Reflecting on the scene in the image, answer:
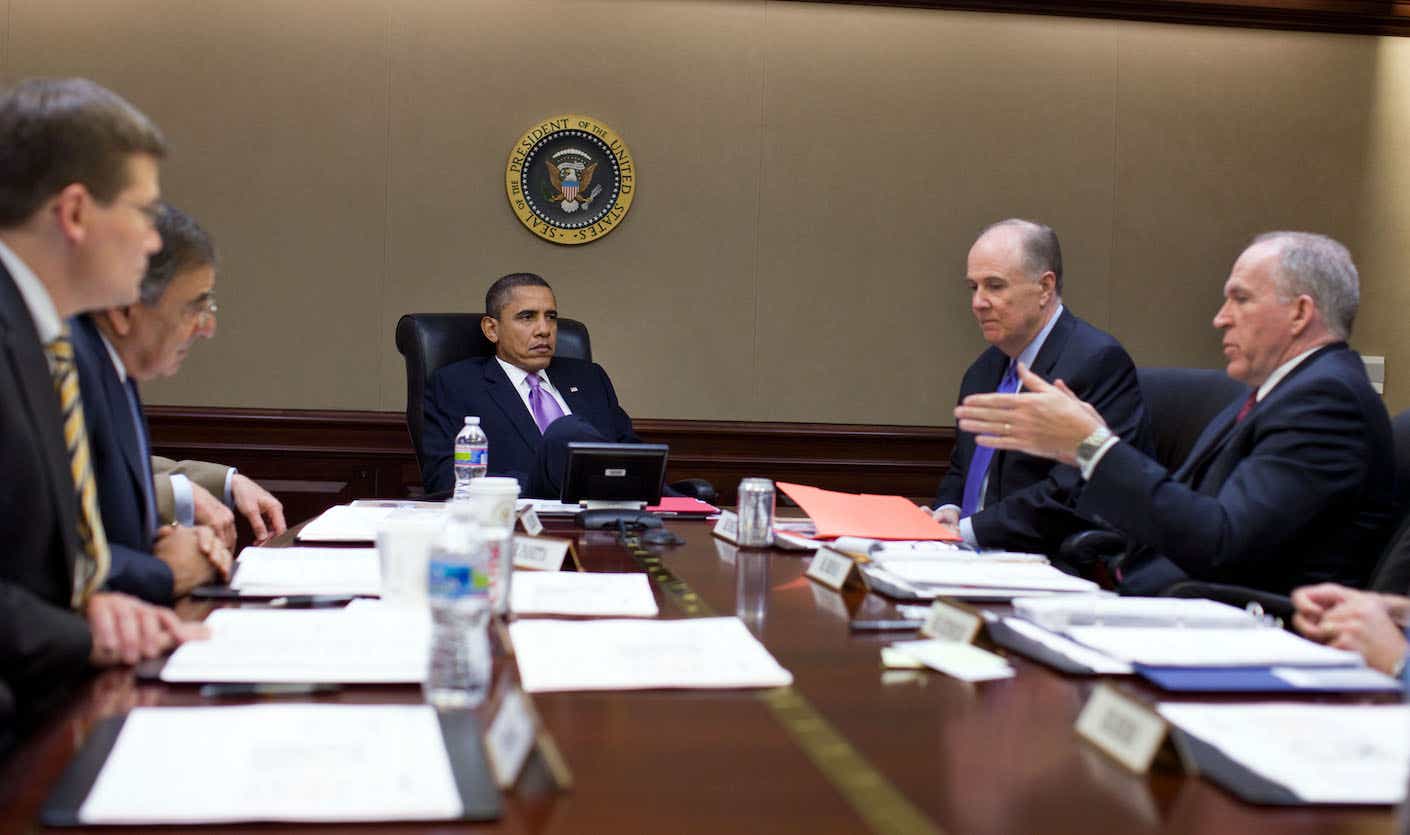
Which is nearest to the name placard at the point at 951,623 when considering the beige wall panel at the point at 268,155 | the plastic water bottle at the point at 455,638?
the plastic water bottle at the point at 455,638

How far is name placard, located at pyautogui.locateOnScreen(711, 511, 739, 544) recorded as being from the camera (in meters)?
2.71

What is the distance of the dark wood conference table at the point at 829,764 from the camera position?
104 cm

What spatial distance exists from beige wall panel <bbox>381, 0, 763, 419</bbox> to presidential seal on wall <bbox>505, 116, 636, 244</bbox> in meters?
0.06

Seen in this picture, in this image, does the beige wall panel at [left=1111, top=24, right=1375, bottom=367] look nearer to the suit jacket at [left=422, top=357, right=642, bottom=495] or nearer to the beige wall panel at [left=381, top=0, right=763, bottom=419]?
the beige wall panel at [left=381, top=0, right=763, bottom=419]

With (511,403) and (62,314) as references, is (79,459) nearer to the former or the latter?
(62,314)

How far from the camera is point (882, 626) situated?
1824 mm

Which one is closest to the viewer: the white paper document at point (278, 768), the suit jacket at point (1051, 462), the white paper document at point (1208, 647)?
the white paper document at point (278, 768)

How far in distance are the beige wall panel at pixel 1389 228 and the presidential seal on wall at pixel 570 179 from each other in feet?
11.0

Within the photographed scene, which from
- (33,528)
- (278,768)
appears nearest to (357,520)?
(33,528)

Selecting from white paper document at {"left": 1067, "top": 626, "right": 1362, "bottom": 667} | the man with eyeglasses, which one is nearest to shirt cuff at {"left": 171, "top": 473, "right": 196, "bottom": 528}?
the man with eyeglasses

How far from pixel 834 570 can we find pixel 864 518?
2.39 feet

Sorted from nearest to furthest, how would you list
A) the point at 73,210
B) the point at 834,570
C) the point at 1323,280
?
the point at 73,210 < the point at 834,570 < the point at 1323,280

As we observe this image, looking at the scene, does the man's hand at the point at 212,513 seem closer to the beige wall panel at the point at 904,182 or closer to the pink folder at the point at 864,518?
the pink folder at the point at 864,518

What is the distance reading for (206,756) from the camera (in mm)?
1096
